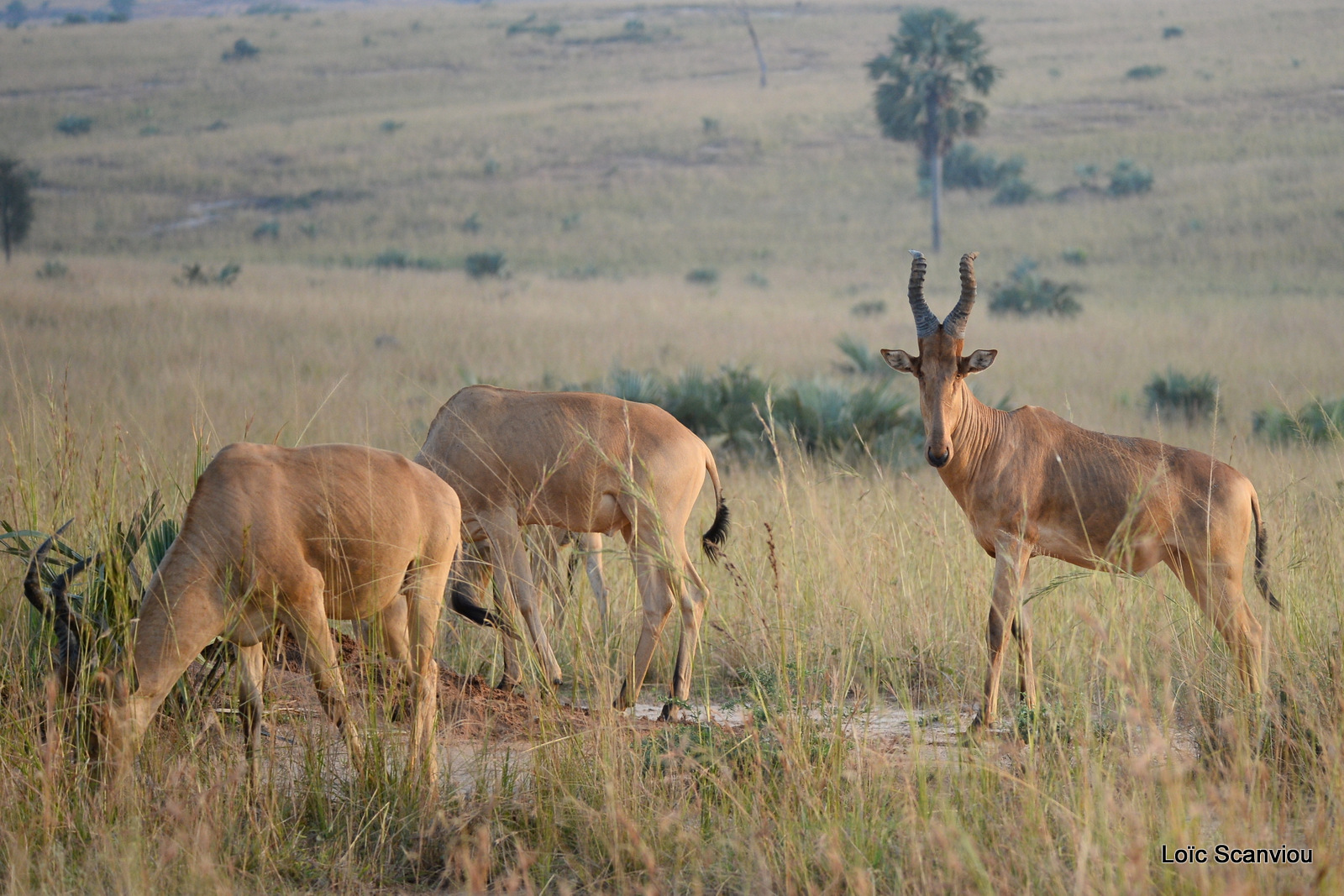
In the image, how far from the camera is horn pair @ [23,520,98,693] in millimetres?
3852

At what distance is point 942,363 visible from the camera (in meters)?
5.43

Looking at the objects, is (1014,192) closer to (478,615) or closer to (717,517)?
(717,517)

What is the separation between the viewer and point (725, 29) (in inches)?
3939

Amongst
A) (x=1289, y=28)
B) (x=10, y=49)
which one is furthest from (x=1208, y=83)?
(x=10, y=49)

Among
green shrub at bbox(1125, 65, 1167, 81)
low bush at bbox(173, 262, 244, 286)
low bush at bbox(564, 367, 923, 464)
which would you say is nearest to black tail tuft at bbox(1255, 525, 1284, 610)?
low bush at bbox(564, 367, 923, 464)

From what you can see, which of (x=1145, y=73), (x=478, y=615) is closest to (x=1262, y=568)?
(x=478, y=615)

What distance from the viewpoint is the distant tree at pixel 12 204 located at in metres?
30.2

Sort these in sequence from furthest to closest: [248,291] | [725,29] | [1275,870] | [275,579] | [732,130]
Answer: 1. [725,29]
2. [732,130]
3. [248,291]
4. [275,579]
5. [1275,870]

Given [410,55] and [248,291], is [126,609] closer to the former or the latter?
[248,291]

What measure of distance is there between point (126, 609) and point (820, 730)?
8.24 feet

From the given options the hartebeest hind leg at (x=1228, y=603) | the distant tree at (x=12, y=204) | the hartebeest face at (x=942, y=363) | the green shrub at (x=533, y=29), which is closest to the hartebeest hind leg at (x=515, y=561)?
the hartebeest face at (x=942, y=363)

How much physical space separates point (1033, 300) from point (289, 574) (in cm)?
2459

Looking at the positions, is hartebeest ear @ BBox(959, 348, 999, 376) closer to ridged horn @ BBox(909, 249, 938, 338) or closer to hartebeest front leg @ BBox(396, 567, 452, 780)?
ridged horn @ BBox(909, 249, 938, 338)

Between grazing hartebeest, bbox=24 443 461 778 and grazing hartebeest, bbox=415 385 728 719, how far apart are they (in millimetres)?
1185
